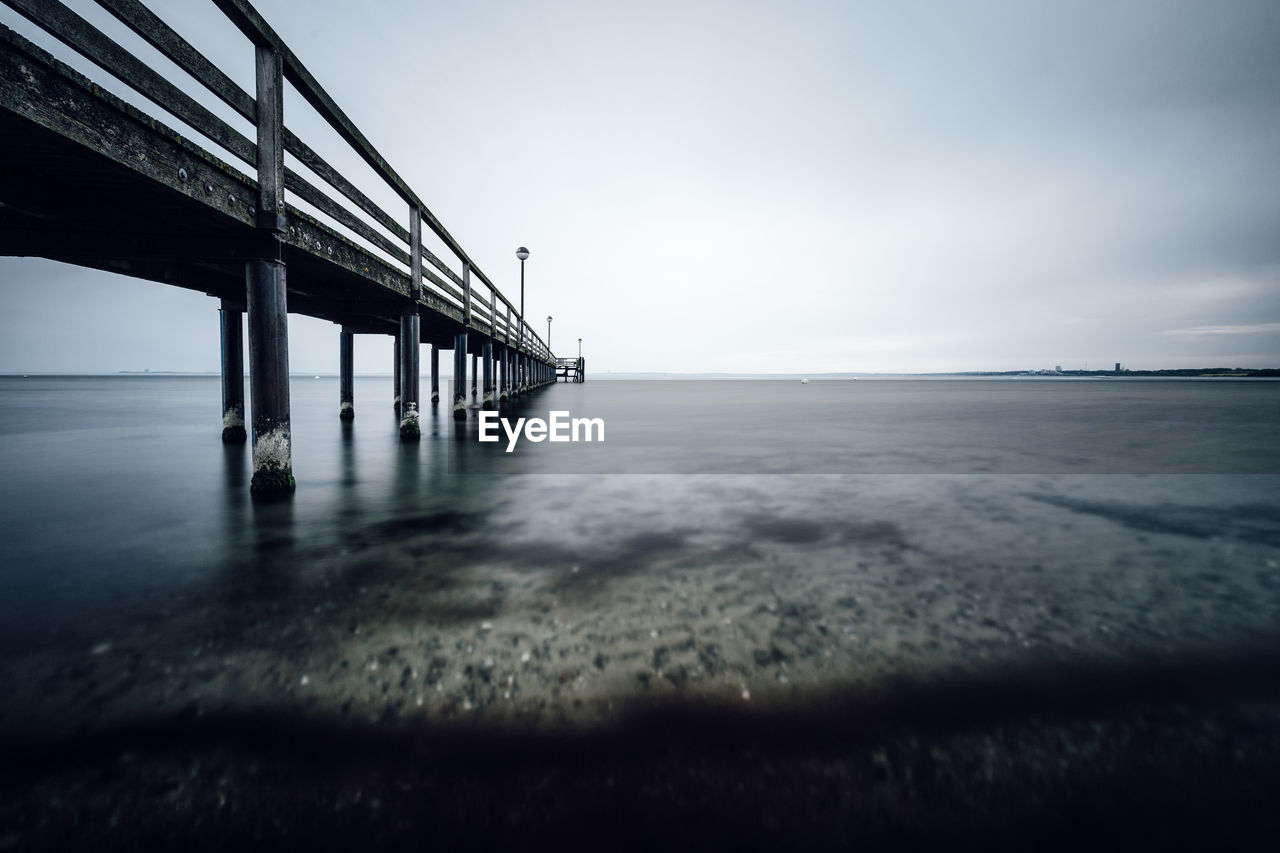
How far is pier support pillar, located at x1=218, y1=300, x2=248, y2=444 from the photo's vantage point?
8828mm

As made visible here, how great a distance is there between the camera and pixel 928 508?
5.49 meters

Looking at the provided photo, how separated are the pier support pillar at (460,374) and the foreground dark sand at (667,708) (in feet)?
34.1

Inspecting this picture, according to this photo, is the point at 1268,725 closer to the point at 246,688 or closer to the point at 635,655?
the point at 635,655

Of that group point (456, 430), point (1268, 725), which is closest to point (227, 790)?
point (1268, 725)

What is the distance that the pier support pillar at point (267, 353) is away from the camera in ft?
17.2

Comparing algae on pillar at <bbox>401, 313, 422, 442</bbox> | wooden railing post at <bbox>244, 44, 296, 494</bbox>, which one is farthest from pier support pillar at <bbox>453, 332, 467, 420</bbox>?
wooden railing post at <bbox>244, 44, 296, 494</bbox>

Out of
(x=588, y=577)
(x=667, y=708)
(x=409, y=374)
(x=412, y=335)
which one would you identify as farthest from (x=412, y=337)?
(x=667, y=708)

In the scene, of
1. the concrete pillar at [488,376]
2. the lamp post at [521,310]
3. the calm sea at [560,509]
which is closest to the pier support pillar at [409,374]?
the calm sea at [560,509]

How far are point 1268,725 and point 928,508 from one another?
3.55 metres

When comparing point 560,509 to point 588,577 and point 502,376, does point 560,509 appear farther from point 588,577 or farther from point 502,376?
point 502,376

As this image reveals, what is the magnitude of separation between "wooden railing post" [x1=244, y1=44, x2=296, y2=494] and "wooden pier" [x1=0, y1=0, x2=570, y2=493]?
1 centimetres

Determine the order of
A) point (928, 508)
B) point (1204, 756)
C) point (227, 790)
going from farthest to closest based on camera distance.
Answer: point (928, 508) < point (1204, 756) < point (227, 790)

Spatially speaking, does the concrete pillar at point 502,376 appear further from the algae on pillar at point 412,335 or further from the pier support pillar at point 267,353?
the pier support pillar at point 267,353

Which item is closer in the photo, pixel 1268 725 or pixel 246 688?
pixel 1268 725
